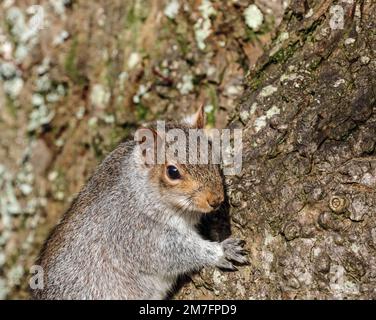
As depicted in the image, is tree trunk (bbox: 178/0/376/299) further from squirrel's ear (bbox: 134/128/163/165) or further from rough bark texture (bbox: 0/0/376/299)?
Answer: squirrel's ear (bbox: 134/128/163/165)

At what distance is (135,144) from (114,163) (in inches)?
7.7

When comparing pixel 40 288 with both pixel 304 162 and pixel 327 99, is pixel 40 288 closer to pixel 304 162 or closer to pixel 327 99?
pixel 304 162

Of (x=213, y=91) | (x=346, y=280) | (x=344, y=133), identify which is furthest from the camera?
(x=213, y=91)

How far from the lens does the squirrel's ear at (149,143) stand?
11.1 ft

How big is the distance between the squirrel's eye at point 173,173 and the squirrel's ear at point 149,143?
136 mm

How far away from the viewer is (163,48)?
4.34 meters

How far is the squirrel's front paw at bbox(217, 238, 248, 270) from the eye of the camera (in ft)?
10.3

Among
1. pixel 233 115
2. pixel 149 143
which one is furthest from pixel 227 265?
pixel 233 115

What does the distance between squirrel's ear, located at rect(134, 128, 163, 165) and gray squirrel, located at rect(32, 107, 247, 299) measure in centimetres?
4

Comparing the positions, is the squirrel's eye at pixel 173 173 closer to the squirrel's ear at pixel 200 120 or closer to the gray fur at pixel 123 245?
the gray fur at pixel 123 245

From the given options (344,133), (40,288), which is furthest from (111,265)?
(344,133)

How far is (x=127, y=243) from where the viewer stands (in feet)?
11.5

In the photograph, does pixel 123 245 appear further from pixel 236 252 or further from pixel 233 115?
pixel 233 115

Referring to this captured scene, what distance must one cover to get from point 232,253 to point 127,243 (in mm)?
714
